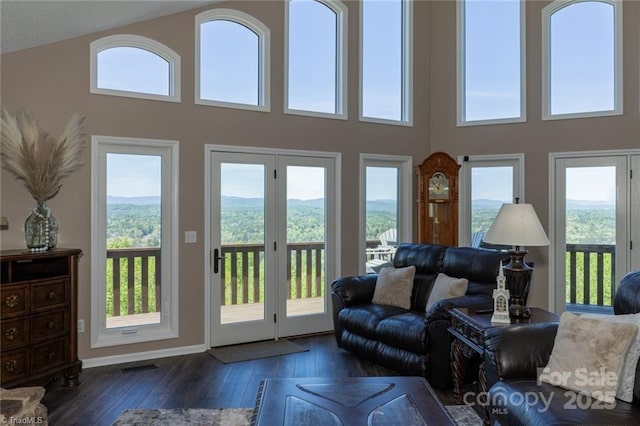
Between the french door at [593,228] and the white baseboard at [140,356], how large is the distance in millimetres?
4189

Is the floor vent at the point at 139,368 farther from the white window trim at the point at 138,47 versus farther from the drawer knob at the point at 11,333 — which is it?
the white window trim at the point at 138,47

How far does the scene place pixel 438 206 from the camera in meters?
6.37

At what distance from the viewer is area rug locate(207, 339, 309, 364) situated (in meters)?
4.88

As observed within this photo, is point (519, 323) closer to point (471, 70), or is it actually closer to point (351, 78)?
point (351, 78)

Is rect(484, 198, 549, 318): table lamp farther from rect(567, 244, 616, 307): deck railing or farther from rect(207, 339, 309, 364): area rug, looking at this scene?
rect(567, 244, 616, 307): deck railing

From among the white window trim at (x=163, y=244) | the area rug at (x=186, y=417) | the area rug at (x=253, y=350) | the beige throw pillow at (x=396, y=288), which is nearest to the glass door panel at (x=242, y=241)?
the area rug at (x=253, y=350)

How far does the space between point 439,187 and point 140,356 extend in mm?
3997

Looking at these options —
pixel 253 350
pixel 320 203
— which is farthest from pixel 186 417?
pixel 320 203

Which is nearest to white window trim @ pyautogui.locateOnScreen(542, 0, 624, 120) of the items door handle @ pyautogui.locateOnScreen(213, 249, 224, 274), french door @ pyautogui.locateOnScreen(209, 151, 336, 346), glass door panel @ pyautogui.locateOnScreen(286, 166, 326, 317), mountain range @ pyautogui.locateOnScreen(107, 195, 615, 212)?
mountain range @ pyautogui.locateOnScreen(107, 195, 615, 212)

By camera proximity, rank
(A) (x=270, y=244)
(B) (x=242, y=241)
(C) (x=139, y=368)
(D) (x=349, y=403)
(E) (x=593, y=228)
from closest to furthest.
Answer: (D) (x=349, y=403) < (C) (x=139, y=368) < (B) (x=242, y=241) < (A) (x=270, y=244) < (E) (x=593, y=228)

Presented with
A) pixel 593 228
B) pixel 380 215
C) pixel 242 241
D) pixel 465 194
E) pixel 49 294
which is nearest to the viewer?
pixel 49 294

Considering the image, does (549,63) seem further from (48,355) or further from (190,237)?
(48,355)

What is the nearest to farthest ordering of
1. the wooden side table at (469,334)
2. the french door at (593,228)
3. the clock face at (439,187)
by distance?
the wooden side table at (469,334)
the french door at (593,228)
the clock face at (439,187)

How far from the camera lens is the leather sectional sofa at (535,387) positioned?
2.28 m
